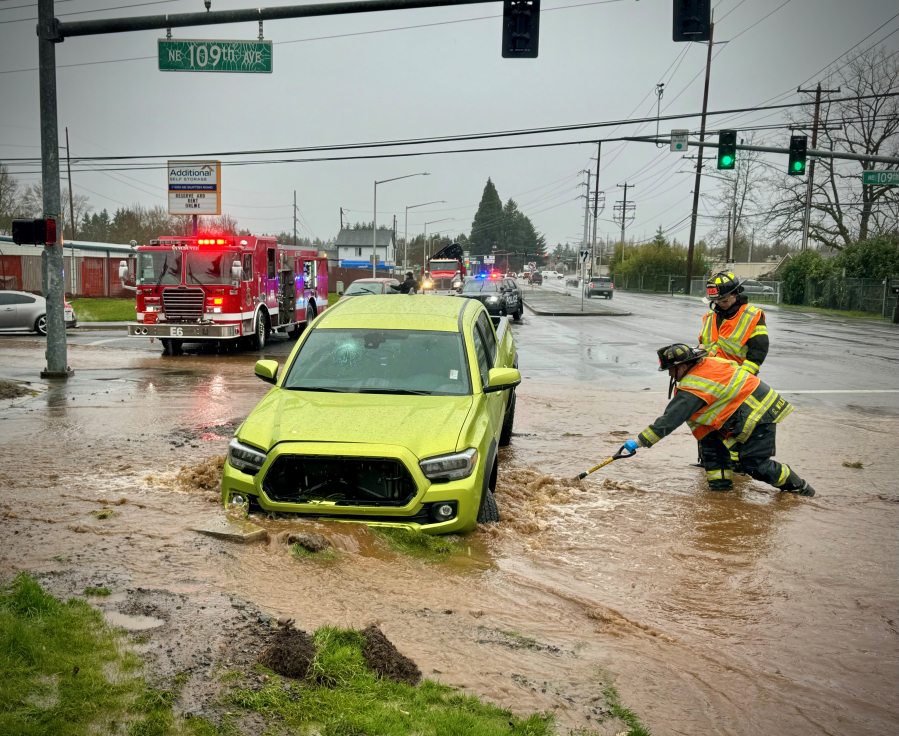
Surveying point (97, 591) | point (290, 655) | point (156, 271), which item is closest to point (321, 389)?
point (97, 591)

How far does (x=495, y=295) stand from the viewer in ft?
101

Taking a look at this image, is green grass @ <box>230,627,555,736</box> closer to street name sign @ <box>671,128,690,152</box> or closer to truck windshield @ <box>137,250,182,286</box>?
truck windshield @ <box>137,250,182,286</box>

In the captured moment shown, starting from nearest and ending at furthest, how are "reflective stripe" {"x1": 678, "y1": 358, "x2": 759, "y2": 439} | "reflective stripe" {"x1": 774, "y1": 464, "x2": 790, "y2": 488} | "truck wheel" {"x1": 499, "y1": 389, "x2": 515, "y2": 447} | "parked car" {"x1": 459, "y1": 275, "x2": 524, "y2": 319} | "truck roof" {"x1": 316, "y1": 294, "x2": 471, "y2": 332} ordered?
"truck roof" {"x1": 316, "y1": 294, "x2": 471, "y2": 332}
"reflective stripe" {"x1": 678, "y1": 358, "x2": 759, "y2": 439}
"reflective stripe" {"x1": 774, "y1": 464, "x2": 790, "y2": 488}
"truck wheel" {"x1": 499, "y1": 389, "x2": 515, "y2": 447}
"parked car" {"x1": 459, "y1": 275, "x2": 524, "y2": 319}

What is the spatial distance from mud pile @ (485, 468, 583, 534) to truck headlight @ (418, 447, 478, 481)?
0.61 metres

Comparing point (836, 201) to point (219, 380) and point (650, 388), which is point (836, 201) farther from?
point (219, 380)

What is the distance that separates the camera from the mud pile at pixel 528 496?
6.24m

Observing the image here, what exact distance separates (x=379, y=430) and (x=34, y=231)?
1085cm

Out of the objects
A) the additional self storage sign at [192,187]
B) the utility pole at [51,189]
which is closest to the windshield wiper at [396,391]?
the utility pole at [51,189]

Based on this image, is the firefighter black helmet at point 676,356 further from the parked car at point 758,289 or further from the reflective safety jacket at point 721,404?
the parked car at point 758,289

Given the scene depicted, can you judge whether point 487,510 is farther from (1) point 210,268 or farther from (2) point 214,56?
(1) point 210,268

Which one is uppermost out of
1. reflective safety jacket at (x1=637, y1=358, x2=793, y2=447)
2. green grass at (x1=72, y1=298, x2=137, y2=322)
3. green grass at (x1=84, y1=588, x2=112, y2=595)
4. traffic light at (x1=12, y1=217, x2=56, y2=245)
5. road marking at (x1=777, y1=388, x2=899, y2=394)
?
traffic light at (x1=12, y1=217, x2=56, y2=245)

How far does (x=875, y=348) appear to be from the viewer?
73.7 feet

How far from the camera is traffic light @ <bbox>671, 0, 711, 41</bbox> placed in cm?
1271

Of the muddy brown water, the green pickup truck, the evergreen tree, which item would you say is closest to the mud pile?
the muddy brown water
